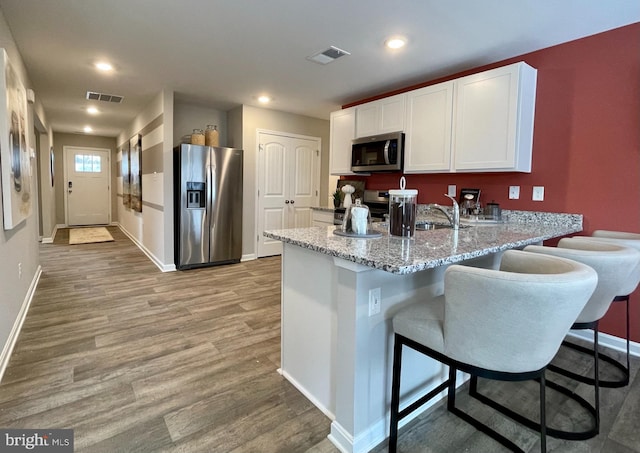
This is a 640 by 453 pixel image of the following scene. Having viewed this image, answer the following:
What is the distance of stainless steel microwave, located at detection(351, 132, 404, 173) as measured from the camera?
11.9 feet

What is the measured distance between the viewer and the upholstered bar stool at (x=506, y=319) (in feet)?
3.33

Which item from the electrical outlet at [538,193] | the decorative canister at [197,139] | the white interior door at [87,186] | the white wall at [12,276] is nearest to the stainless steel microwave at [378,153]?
the electrical outlet at [538,193]

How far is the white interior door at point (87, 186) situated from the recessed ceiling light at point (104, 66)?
6.35 metres

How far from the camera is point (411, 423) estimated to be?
1.68 m

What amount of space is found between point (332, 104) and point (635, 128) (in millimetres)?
3330

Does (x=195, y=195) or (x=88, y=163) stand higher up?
(x=88, y=163)

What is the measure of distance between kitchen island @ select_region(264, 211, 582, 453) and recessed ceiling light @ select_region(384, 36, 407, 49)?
163 centimetres

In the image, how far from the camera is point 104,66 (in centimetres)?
347

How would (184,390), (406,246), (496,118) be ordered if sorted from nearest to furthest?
(406,246), (184,390), (496,118)

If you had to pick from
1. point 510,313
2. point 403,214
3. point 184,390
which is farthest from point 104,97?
point 510,313

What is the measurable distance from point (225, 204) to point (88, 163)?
6289 mm

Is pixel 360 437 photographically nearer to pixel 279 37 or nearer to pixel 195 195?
pixel 279 37

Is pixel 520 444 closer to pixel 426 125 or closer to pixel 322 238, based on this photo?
pixel 322 238

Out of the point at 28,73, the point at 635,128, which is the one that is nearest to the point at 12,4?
the point at 28,73
